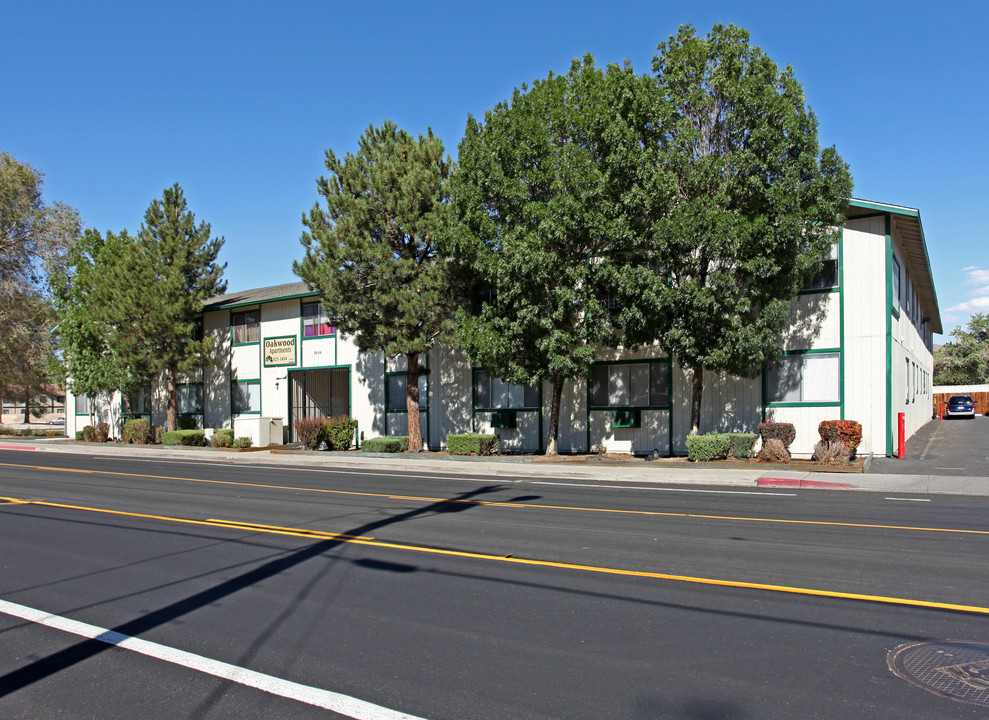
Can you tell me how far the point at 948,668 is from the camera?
4.77 metres

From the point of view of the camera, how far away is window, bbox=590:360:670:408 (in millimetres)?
23406

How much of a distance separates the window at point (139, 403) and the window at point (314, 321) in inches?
477

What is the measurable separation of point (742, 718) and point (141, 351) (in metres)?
34.5

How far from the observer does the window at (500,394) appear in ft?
84.3

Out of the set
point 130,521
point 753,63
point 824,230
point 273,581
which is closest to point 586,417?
point 824,230

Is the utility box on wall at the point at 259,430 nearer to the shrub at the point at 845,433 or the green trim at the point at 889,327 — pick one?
the shrub at the point at 845,433

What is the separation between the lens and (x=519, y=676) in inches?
188

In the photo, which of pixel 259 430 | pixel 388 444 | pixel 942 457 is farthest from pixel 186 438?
pixel 942 457

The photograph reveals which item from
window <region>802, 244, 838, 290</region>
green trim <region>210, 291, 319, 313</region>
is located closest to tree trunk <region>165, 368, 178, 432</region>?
green trim <region>210, 291, 319, 313</region>

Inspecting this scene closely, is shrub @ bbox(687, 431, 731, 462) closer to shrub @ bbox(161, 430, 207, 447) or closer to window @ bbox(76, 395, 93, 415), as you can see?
shrub @ bbox(161, 430, 207, 447)

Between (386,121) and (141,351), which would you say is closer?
(386,121)

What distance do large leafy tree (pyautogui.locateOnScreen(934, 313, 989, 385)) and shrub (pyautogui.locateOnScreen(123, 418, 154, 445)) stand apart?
69323mm

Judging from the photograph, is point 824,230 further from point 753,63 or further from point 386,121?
point 386,121

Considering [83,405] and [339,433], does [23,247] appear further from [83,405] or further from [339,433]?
[339,433]
